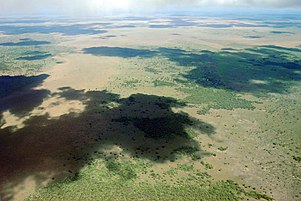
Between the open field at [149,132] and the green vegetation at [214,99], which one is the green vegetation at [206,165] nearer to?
the open field at [149,132]

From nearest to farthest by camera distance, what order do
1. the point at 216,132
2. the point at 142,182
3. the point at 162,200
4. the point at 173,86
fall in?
the point at 162,200 → the point at 142,182 → the point at 216,132 → the point at 173,86

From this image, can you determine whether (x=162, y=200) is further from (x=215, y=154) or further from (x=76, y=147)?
(x=76, y=147)

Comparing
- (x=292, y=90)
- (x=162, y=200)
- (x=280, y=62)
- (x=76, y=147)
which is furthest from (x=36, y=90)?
(x=280, y=62)

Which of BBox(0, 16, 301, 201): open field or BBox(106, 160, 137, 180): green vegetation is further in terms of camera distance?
BBox(106, 160, 137, 180): green vegetation

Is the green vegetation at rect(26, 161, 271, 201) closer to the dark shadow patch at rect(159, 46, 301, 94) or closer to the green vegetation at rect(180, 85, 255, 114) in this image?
the green vegetation at rect(180, 85, 255, 114)

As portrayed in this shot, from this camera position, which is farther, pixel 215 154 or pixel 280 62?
pixel 280 62

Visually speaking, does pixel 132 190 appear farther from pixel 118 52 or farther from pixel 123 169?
pixel 118 52

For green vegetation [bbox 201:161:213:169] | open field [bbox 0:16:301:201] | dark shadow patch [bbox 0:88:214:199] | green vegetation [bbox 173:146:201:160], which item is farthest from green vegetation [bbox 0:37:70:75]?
green vegetation [bbox 201:161:213:169]
